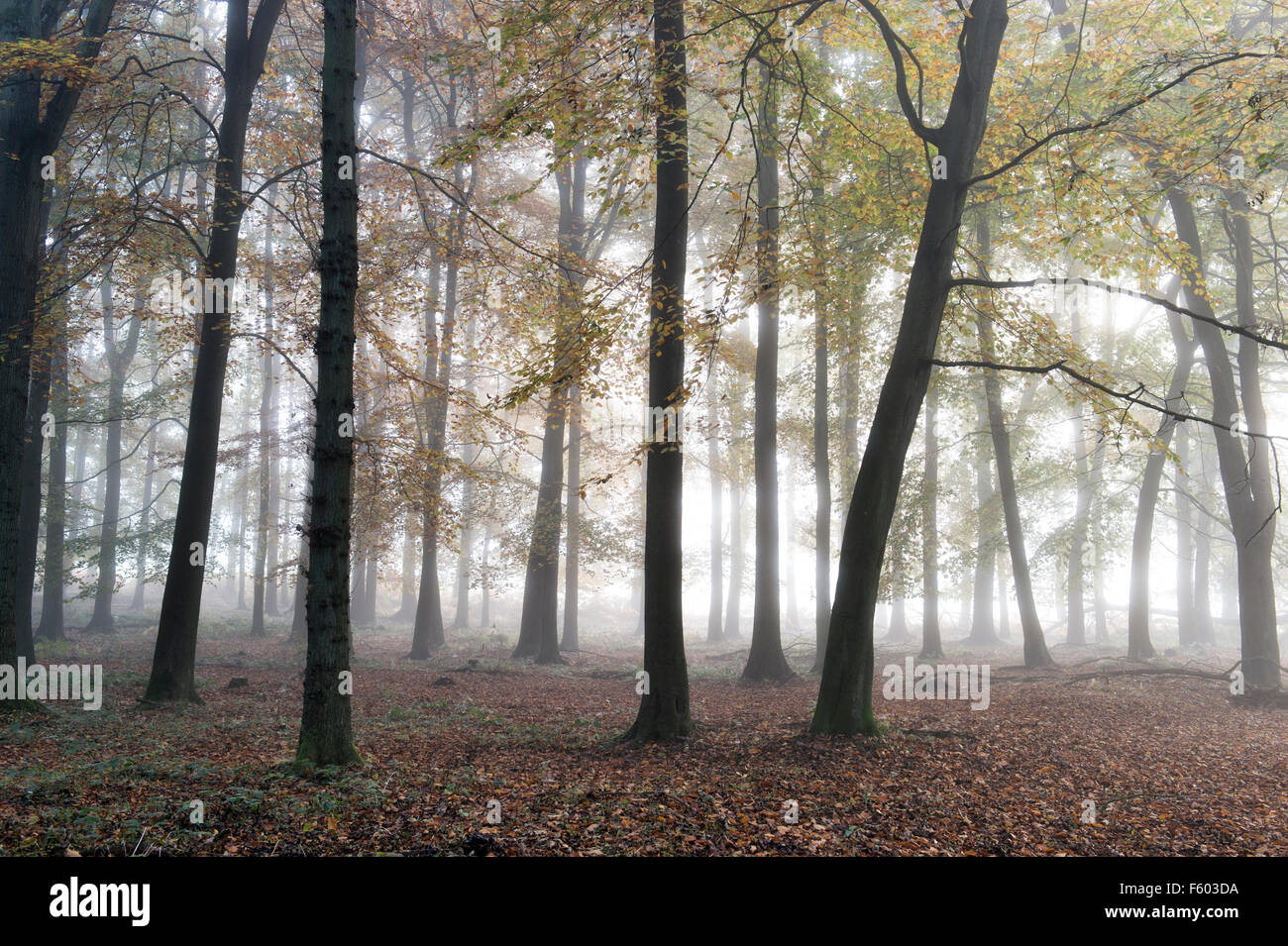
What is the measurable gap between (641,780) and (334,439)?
4169 millimetres

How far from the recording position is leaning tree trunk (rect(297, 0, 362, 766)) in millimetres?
6258

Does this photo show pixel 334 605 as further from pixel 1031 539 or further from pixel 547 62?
pixel 1031 539

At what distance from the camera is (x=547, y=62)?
767cm

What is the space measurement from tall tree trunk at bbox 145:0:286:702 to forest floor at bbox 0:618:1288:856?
0.82 m

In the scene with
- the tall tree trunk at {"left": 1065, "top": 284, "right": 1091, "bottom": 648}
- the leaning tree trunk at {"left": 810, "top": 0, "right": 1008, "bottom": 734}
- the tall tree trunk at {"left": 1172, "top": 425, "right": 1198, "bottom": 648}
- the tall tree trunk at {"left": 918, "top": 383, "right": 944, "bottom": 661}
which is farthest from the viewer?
the tall tree trunk at {"left": 1172, "top": 425, "right": 1198, "bottom": 648}

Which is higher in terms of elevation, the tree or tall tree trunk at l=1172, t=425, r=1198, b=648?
the tree

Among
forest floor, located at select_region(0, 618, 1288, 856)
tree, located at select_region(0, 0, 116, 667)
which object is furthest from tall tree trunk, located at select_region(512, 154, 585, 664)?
tree, located at select_region(0, 0, 116, 667)

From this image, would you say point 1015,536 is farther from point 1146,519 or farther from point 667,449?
point 667,449

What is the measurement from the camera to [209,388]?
33.4ft

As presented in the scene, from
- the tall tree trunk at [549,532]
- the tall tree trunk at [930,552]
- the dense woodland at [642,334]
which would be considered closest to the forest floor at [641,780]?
the dense woodland at [642,334]

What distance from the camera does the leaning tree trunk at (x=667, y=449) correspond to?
7.70m

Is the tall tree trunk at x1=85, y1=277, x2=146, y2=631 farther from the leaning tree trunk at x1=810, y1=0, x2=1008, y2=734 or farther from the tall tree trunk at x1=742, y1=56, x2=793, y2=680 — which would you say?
the leaning tree trunk at x1=810, y1=0, x2=1008, y2=734
